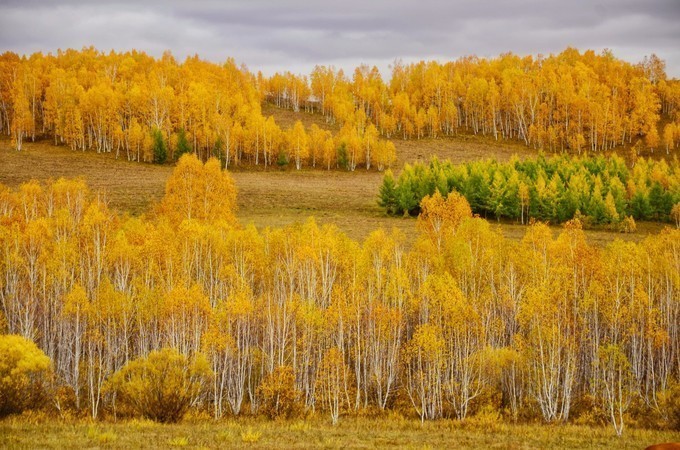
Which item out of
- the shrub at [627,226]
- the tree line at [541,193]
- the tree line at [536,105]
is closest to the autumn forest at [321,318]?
the shrub at [627,226]

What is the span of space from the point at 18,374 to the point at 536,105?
517 ft

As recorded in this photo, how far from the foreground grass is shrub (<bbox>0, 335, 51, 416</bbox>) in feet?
9.40

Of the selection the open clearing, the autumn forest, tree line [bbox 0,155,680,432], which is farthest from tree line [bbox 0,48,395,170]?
tree line [bbox 0,155,680,432]

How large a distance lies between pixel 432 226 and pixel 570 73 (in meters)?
131

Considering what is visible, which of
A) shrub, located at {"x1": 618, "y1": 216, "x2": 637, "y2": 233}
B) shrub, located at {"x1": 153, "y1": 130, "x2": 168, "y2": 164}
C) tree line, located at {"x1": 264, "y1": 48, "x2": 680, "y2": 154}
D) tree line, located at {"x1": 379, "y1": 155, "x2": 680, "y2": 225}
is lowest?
shrub, located at {"x1": 618, "y1": 216, "x2": 637, "y2": 233}

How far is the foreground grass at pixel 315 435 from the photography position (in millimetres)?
26391

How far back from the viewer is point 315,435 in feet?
104

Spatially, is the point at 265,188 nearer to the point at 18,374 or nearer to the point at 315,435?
the point at 18,374

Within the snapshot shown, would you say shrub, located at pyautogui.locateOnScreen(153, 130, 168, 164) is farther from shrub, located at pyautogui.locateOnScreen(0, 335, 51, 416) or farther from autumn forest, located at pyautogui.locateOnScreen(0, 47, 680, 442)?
shrub, located at pyautogui.locateOnScreen(0, 335, 51, 416)

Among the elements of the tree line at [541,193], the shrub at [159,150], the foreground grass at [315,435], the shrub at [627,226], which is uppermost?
the shrub at [159,150]

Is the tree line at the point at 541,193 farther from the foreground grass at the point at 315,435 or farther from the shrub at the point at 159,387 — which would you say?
the shrub at the point at 159,387

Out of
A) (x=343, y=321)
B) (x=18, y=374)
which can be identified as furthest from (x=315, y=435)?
(x=343, y=321)

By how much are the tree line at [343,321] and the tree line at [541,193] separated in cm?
3894

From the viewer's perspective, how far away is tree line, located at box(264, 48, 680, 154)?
159 m
